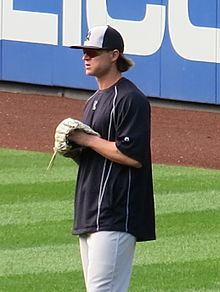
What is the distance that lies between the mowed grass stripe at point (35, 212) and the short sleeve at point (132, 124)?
14.1ft

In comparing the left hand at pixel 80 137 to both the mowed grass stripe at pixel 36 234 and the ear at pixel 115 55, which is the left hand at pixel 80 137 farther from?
the mowed grass stripe at pixel 36 234

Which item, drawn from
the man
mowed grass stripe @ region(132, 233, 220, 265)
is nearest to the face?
the man

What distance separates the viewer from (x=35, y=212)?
10.1m

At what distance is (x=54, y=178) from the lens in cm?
1183

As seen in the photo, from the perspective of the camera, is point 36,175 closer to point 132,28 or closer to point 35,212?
point 35,212

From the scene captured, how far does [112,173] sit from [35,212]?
179 inches

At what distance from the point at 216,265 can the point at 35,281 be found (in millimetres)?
1437

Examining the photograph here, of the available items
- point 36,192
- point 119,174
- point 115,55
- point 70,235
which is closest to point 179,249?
point 70,235

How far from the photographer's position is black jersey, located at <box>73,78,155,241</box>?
553cm

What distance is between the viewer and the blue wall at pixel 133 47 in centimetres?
1662

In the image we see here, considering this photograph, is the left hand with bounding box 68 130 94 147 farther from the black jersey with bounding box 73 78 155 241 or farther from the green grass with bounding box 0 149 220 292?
the green grass with bounding box 0 149 220 292

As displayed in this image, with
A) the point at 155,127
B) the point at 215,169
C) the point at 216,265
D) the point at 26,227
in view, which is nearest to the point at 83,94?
the point at 155,127

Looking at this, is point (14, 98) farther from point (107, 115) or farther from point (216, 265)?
point (107, 115)

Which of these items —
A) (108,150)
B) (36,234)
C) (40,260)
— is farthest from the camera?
(36,234)
